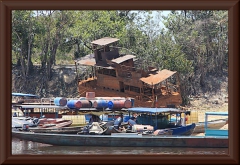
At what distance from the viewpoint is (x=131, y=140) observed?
69.5ft

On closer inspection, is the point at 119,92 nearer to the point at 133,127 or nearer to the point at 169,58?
the point at 169,58

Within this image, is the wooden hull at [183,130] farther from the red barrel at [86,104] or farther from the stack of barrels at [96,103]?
the red barrel at [86,104]

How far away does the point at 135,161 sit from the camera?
12.5 feet

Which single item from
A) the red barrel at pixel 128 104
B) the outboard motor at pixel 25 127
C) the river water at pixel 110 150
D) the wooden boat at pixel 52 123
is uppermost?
the red barrel at pixel 128 104

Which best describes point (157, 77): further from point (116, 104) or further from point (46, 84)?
point (46, 84)

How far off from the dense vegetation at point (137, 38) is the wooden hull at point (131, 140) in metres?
15.1

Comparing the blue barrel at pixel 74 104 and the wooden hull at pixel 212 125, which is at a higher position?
the blue barrel at pixel 74 104

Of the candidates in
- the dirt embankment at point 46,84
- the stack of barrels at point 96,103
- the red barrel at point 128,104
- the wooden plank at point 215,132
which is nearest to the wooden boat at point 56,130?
the stack of barrels at point 96,103

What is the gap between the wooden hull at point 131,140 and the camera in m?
21.0

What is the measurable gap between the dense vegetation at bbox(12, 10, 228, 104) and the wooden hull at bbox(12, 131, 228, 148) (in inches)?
595
